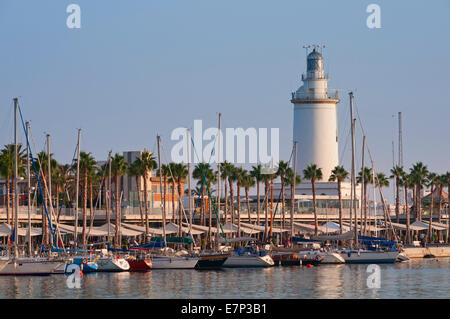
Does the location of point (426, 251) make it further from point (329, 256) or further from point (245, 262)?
point (245, 262)

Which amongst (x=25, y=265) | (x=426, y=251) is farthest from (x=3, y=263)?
(x=426, y=251)

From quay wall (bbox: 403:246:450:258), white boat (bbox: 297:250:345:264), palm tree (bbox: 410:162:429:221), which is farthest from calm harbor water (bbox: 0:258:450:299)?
palm tree (bbox: 410:162:429:221)

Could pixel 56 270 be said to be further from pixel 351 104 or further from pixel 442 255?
pixel 442 255

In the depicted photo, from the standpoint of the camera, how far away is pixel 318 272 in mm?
71562

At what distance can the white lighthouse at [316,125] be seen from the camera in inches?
4894

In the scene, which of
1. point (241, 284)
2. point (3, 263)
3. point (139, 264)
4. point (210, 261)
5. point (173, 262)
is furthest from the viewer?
point (210, 261)

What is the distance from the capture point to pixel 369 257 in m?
81.1

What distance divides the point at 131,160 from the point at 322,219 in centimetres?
2395

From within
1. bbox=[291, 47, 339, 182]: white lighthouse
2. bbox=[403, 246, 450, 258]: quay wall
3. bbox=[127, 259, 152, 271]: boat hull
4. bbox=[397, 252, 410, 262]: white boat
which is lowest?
bbox=[403, 246, 450, 258]: quay wall

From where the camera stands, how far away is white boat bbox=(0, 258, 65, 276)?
64.7m

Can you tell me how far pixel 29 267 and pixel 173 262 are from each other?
11.8 meters

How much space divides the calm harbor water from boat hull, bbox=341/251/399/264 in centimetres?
584

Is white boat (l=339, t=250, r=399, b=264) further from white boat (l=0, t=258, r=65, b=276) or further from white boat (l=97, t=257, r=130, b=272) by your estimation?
white boat (l=0, t=258, r=65, b=276)
